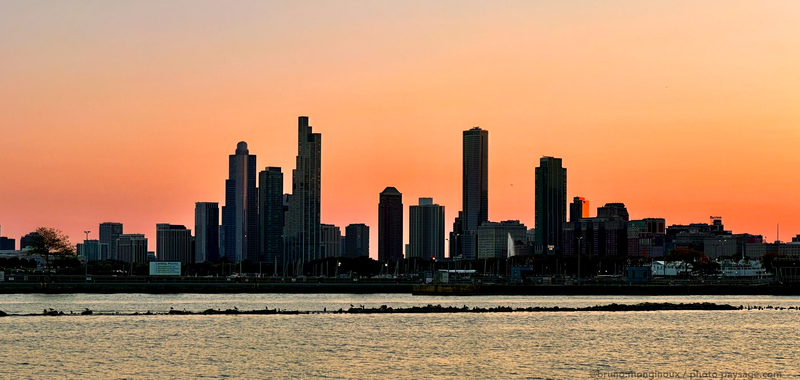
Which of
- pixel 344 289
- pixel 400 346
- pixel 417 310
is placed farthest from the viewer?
pixel 344 289

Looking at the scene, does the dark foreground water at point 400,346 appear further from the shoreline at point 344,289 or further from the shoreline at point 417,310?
the shoreline at point 344,289

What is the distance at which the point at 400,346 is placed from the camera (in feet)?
265

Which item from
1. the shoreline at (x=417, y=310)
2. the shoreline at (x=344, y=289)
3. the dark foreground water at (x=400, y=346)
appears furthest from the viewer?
the shoreline at (x=344, y=289)

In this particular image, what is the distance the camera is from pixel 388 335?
89.9 metres

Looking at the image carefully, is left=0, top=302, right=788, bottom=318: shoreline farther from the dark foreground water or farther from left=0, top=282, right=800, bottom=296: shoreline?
left=0, top=282, right=800, bottom=296: shoreline

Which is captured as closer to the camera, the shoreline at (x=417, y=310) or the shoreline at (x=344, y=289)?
the shoreline at (x=417, y=310)

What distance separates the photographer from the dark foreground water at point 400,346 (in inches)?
Answer: 2591

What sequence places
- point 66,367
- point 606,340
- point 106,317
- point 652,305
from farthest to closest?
point 652,305, point 106,317, point 606,340, point 66,367

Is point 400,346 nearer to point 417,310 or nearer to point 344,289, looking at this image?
point 417,310

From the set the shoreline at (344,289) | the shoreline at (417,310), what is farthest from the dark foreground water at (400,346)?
the shoreline at (344,289)

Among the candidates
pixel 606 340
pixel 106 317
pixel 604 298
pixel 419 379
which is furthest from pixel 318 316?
pixel 604 298

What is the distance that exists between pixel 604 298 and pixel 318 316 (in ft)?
257

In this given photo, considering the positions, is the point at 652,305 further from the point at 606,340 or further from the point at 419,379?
the point at 419,379

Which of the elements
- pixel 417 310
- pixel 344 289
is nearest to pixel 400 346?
pixel 417 310
